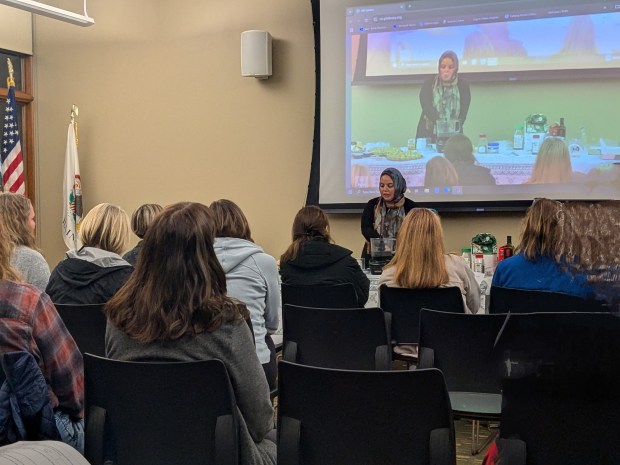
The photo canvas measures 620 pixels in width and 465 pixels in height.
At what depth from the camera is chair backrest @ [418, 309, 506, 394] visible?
234cm

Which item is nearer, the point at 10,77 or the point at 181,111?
the point at 181,111

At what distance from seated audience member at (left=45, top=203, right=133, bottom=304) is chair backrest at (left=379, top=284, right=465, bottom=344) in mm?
1148

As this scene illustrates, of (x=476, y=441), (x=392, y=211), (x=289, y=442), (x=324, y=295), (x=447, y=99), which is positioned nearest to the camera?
(x=289, y=442)

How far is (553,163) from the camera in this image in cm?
520

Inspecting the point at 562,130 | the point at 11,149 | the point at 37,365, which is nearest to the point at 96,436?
the point at 37,365

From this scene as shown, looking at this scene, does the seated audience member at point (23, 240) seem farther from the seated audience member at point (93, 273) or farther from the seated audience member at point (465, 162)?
the seated audience member at point (465, 162)

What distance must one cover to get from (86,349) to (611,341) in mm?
2365

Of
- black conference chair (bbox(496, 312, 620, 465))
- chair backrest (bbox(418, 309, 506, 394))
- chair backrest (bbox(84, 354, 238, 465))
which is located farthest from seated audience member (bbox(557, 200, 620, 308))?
chair backrest (bbox(418, 309, 506, 394))

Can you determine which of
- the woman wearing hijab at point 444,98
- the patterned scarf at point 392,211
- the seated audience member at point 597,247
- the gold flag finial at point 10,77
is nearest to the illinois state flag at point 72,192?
the gold flag finial at point 10,77

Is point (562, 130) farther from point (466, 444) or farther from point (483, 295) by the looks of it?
point (466, 444)

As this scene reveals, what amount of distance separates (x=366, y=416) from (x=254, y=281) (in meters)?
1.27

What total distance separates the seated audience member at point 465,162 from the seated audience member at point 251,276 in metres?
2.98

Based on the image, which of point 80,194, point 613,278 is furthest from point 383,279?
point 80,194

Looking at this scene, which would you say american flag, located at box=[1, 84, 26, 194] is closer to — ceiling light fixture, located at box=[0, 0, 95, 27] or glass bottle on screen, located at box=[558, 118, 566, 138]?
ceiling light fixture, located at box=[0, 0, 95, 27]
